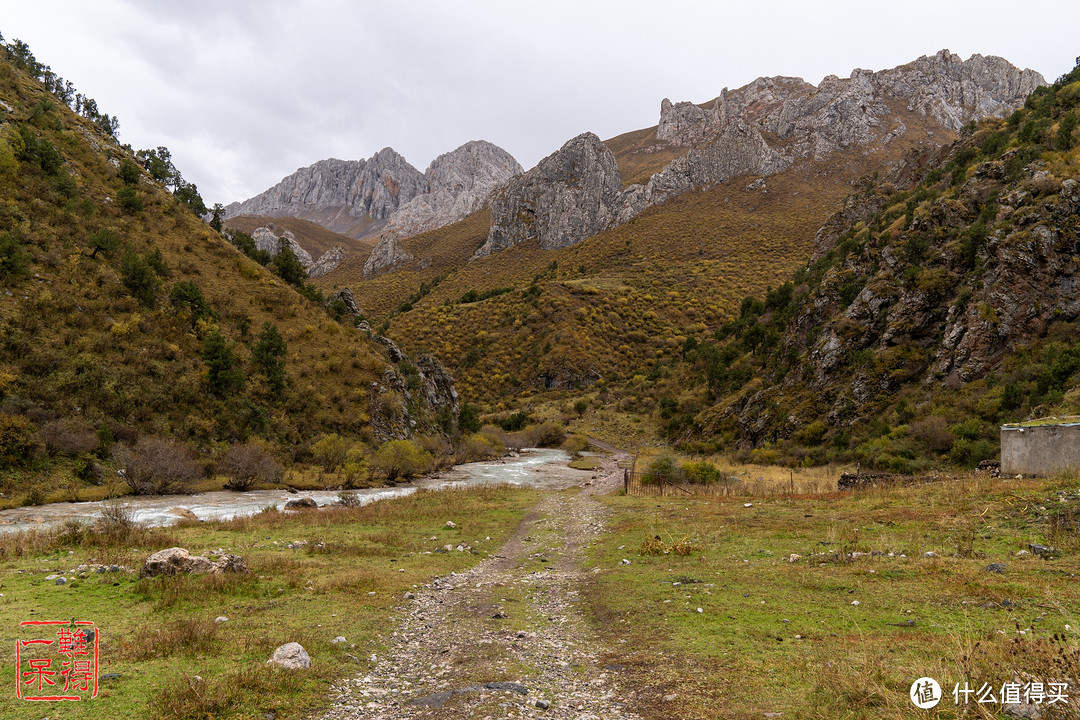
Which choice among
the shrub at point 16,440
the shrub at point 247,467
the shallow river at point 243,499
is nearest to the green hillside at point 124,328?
the shrub at point 16,440

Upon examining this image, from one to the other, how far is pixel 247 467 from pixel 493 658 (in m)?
26.4

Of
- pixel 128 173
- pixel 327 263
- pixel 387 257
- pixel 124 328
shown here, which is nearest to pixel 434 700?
pixel 124 328

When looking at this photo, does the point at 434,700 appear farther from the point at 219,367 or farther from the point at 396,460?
the point at 219,367

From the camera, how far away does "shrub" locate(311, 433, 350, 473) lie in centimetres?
3484

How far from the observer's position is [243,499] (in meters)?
25.9

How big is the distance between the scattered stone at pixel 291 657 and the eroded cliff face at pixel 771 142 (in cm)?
12977

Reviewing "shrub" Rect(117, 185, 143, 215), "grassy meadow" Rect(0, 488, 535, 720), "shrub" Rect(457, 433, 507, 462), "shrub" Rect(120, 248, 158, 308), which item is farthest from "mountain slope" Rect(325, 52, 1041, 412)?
"grassy meadow" Rect(0, 488, 535, 720)

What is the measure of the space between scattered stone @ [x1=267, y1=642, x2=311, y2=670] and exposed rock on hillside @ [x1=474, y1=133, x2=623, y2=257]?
130 meters

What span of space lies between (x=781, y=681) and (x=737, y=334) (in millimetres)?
64782

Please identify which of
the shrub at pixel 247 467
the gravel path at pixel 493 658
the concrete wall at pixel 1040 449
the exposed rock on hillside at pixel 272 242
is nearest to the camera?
the gravel path at pixel 493 658

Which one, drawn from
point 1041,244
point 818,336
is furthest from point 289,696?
point 818,336

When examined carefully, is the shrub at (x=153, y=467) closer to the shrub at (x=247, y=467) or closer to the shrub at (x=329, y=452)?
the shrub at (x=247, y=467)

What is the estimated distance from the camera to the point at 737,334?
2616 inches

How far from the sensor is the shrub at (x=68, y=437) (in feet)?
80.7
